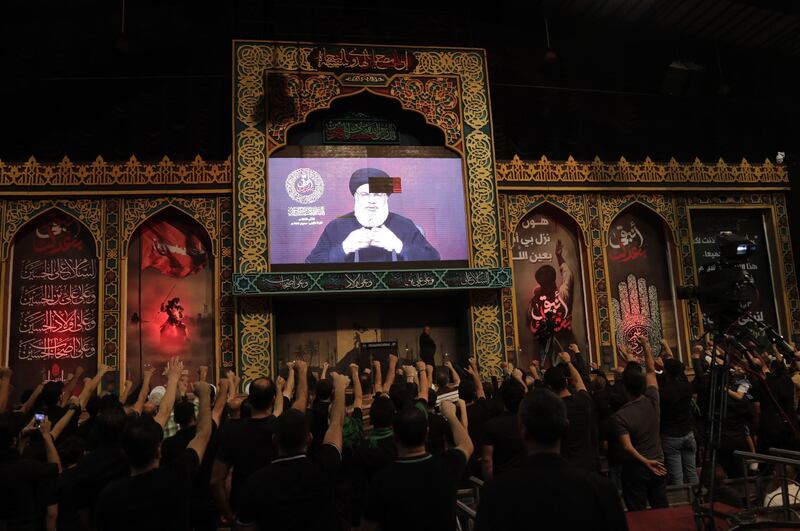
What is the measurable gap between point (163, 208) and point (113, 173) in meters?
1.02

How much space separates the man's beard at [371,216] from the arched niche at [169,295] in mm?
2754

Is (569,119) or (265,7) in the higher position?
(265,7)

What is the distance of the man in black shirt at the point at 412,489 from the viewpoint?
8.62ft

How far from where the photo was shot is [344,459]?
395 cm

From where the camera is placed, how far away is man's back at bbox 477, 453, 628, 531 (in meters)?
2.01

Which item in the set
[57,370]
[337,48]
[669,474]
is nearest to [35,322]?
[57,370]

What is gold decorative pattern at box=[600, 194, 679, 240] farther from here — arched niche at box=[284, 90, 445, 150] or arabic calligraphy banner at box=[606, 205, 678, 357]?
arched niche at box=[284, 90, 445, 150]

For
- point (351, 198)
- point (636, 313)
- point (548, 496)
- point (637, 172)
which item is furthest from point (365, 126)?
point (548, 496)

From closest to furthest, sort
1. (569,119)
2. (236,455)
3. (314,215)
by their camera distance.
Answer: (236,455), (314,215), (569,119)

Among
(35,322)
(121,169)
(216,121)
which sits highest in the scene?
(216,121)

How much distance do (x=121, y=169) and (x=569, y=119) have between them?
32.3 ft

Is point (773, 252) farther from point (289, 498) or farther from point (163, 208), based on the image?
point (289, 498)

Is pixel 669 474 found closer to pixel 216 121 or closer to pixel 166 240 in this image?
pixel 166 240

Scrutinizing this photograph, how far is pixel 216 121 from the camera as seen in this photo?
45.3 ft
